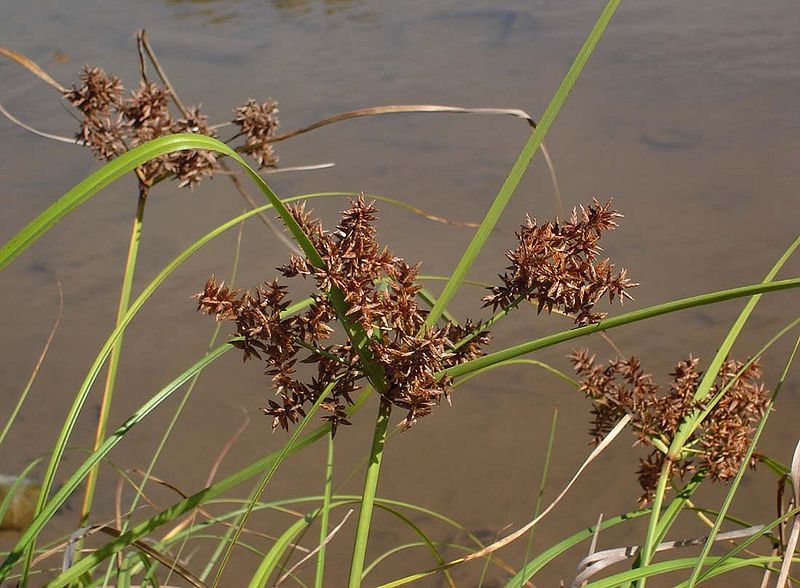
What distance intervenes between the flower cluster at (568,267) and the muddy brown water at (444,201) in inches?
52.5

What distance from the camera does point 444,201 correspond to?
381 centimetres

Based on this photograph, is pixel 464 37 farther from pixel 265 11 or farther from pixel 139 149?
pixel 139 149

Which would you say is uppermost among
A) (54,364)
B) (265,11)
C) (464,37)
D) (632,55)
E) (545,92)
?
(265,11)

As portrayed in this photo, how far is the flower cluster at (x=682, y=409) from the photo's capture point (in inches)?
53.6

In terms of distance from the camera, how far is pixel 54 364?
3291 millimetres

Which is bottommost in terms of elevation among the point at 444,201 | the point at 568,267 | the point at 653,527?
the point at 653,527

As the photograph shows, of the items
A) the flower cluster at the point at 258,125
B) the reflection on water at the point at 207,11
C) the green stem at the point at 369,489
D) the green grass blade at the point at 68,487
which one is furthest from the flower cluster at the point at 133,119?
the reflection on water at the point at 207,11

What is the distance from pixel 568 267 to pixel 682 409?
438 millimetres

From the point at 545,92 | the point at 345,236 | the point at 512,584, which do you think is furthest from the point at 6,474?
the point at 545,92

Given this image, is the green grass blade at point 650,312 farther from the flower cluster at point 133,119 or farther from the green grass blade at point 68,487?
the flower cluster at point 133,119

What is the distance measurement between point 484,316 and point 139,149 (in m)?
2.64

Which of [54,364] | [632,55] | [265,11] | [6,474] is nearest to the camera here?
[6,474]

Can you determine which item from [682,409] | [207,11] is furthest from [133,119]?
[207,11]

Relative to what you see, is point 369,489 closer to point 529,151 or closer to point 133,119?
point 529,151
